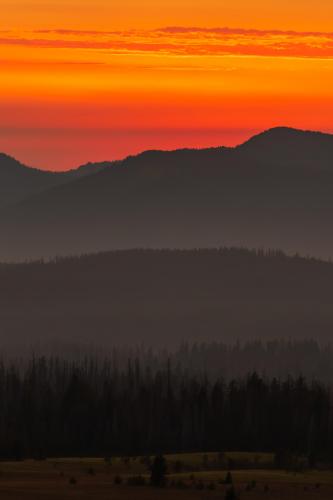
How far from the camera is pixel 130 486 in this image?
9450 centimetres

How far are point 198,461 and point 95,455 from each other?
53.7 m

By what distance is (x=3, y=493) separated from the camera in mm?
87000

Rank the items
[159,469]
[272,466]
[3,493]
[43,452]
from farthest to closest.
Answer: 1. [43,452]
2. [272,466]
3. [159,469]
4. [3,493]

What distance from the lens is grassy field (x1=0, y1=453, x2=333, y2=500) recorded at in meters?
88.9

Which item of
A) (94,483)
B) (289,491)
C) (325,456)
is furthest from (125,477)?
(325,456)

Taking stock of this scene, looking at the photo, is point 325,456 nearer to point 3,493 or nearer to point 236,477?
point 236,477

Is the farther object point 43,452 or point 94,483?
point 43,452

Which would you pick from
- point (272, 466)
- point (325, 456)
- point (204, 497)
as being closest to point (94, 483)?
point (204, 497)

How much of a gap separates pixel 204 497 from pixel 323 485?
1995cm

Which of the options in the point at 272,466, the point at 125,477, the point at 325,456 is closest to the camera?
the point at 125,477

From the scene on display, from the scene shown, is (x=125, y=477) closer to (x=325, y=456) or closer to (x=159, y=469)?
(x=159, y=469)

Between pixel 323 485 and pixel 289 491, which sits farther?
pixel 323 485

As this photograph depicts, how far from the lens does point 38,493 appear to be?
88.4 m

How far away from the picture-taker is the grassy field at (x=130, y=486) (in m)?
88.9
